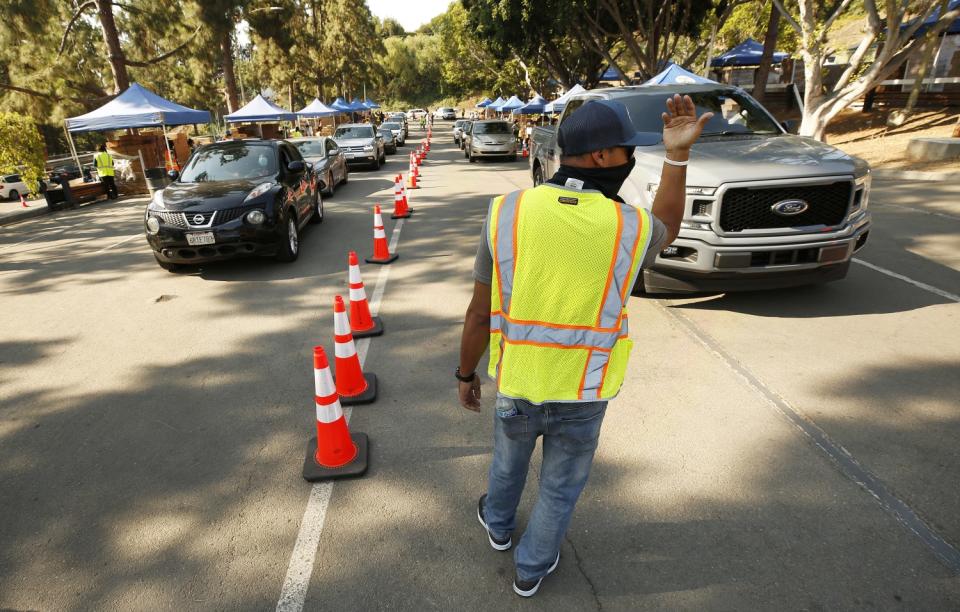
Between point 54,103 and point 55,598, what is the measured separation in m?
24.5

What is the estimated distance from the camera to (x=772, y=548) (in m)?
2.56

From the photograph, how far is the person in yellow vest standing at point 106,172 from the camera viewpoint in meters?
15.4

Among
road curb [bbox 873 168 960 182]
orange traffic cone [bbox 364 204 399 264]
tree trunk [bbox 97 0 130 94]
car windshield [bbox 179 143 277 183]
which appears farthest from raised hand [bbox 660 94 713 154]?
tree trunk [bbox 97 0 130 94]

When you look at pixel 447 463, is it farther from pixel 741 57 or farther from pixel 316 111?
pixel 741 57

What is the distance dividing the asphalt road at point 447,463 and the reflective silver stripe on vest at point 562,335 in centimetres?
125

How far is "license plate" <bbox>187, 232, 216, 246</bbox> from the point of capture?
6.66 metres

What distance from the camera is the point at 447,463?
3.24m

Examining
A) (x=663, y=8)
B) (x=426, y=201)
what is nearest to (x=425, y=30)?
(x=663, y=8)

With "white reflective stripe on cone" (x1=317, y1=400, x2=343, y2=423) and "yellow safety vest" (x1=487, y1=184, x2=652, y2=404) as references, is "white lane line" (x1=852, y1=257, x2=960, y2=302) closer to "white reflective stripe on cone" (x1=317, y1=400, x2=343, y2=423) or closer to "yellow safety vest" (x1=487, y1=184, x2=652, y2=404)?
"yellow safety vest" (x1=487, y1=184, x2=652, y2=404)

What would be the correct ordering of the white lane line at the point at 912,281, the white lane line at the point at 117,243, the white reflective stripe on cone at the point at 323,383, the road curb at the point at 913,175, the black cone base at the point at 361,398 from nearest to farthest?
the white reflective stripe on cone at the point at 323,383 → the black cone base at the point at 361,398 → the white lane line at the point at 912,281 → the white lane line at the point at 117,243 → the road curb at the point at 913,175

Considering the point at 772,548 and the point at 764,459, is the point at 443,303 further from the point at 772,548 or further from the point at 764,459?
the point at 772,548

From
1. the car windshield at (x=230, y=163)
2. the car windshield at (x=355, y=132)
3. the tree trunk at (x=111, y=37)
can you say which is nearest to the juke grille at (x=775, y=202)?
the car windshield at (x=230, y=163)

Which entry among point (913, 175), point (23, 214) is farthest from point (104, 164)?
point (913, 175)

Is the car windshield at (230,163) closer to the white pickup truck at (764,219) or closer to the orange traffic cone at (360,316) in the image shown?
the orange traffic cone at (360,316)
